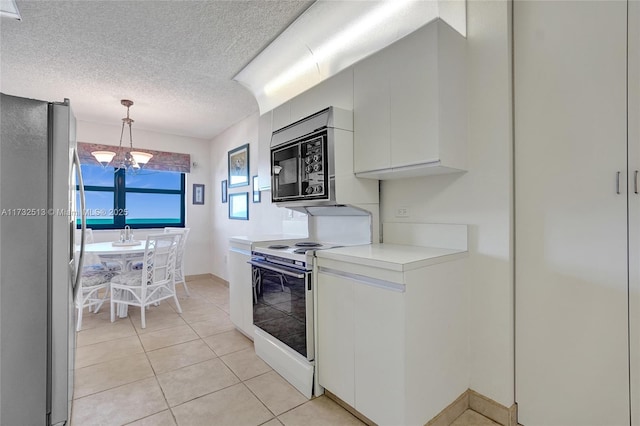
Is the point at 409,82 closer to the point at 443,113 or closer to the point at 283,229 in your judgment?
the point at 443,113

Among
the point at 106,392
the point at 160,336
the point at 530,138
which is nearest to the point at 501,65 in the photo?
the point at 530,138

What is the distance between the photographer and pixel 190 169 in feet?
17.7

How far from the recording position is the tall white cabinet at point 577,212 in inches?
56.4

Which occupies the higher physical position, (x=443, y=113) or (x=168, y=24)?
(x=168, y=24)

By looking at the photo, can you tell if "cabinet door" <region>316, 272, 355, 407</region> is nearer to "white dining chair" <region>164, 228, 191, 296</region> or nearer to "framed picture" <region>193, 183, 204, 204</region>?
"white dining chair" <region>164, 228, 191, 296</region>

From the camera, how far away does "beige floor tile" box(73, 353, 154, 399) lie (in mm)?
2135

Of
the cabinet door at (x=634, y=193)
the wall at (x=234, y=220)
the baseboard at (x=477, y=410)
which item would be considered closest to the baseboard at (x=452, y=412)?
the baseboard at (x=477, y=410)

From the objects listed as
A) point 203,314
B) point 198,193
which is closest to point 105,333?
point 203,314

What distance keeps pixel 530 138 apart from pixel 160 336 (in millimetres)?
3409

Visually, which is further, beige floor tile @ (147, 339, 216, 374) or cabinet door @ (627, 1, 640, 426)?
beige floor tile @ (147, 339, 216, 374)

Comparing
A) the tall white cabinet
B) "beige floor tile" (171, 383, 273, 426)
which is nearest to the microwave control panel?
the tall white cabinet

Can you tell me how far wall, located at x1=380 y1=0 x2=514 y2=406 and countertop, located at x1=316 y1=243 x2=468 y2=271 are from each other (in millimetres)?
192

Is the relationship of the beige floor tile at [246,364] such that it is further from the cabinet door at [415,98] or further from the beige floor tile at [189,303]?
the cabinet door at [415,98]

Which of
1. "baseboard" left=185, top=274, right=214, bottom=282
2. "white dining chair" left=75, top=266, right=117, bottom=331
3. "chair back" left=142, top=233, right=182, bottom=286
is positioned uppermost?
"chair back" left=142, top=233, right=182, bottom=286
